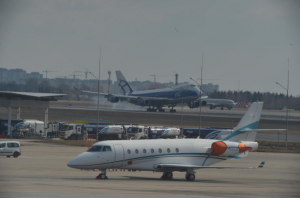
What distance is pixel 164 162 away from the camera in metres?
36.1

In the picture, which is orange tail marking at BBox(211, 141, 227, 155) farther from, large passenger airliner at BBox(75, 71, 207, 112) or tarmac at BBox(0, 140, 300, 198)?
large passenger airliner at BBox(75, 71, 207, 112)

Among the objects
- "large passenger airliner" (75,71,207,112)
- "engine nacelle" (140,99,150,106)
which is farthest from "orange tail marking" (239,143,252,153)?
"engine nacelle" (140,99,150,106)

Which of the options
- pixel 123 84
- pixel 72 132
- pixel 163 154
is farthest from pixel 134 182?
pixel 123 84

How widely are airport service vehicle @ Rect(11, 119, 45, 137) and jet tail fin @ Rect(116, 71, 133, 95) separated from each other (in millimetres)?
75614

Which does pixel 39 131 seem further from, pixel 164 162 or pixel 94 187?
pixel 94 187

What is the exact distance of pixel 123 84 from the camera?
157375mm

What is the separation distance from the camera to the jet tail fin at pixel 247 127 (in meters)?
40.3

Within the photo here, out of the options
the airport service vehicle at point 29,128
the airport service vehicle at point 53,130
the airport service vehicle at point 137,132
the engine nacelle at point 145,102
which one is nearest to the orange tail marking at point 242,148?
the airport service vehicle at point 137,132

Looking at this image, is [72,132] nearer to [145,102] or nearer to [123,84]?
[145,102]

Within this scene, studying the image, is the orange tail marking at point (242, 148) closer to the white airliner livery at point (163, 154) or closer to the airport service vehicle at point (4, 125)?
the white airliner livery at point (163, 154)

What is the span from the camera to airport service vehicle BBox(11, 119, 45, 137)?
79.0 m

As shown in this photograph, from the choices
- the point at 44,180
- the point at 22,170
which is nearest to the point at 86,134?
the point at 22,170

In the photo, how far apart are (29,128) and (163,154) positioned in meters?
47.2

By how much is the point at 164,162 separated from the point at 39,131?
48.0 m
